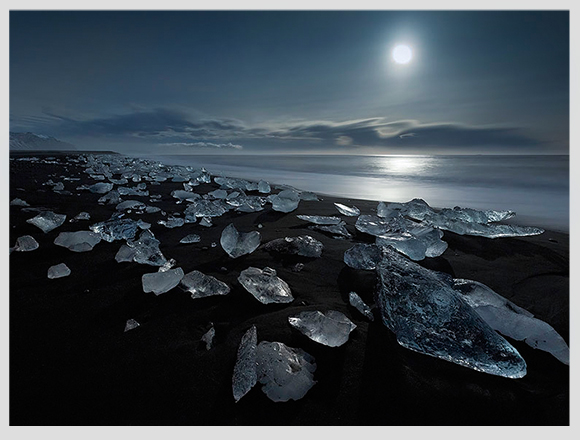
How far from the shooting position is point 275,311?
59.8 inches

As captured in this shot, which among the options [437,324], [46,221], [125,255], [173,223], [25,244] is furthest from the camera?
[173,223]

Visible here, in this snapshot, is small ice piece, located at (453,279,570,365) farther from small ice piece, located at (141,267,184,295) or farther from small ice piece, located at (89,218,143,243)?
small ice piece, located at (89,218,143,243)

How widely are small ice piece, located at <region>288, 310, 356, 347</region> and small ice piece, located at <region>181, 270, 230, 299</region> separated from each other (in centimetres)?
49

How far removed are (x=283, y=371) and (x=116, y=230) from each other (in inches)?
86.9

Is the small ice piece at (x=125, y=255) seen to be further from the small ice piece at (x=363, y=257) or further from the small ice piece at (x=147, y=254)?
the small ice piece at (x=363, y=257)

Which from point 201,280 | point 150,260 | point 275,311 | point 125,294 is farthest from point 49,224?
point 275,311

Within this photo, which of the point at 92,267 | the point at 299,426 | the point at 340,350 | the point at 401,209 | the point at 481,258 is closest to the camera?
the point at 299,426

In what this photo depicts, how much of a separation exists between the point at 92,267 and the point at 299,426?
5.92ft

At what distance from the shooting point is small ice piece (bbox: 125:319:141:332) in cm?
136

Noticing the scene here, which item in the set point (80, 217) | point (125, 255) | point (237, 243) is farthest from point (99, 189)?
point (237, 243)

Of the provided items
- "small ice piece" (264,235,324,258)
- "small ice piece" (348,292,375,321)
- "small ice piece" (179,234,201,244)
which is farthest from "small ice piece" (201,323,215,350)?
"small ice piece" (179,234,201,244)

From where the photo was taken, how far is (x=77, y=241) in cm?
225

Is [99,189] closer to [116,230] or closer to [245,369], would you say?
[116,230]

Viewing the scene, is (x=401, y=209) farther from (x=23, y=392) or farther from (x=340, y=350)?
(x=23, y=392)
